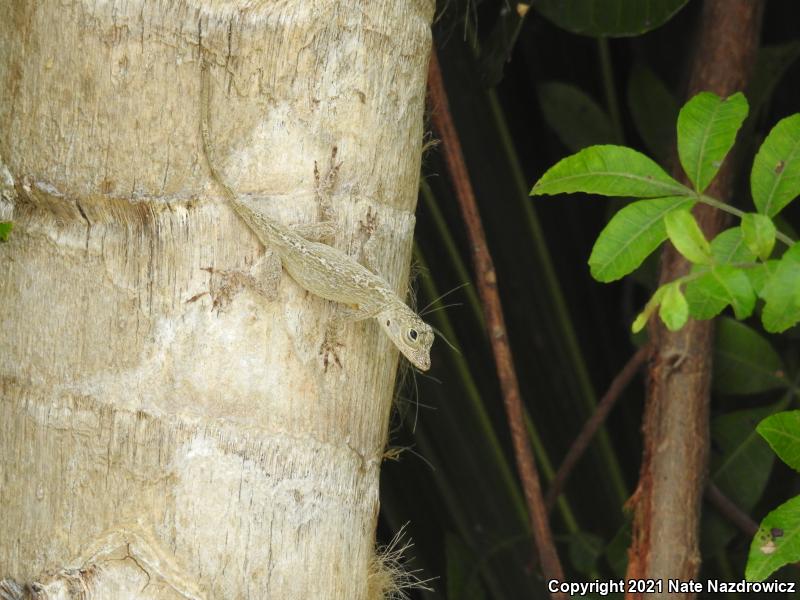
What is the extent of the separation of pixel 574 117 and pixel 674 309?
84.5 inches

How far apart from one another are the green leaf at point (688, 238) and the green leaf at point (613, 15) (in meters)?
1.67

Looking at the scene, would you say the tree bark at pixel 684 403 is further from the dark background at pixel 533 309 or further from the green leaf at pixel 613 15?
the dark background at pixel 533 309

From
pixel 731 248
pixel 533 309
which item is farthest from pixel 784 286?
pixel 533 309

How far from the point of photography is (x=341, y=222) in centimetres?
192

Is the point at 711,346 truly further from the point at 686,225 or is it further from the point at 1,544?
the point at 1,544

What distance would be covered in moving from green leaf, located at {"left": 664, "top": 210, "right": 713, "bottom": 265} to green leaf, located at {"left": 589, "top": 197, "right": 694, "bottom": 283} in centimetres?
25

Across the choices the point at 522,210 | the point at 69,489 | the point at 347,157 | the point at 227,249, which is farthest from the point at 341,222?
the point at 522,210

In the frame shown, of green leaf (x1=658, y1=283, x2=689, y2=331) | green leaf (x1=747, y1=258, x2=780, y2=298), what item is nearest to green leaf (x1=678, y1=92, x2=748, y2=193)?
green leaf (x1=747, y1=258, x2=780, y2=298)

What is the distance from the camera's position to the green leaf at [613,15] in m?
2.83

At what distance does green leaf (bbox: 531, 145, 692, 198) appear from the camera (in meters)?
1.67

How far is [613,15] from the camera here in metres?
2.86

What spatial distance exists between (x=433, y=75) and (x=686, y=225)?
A: 4.82 ft

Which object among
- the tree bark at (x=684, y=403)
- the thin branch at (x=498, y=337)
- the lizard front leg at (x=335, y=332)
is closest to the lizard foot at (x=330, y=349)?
the lizard front leg at (x=335, y=332)

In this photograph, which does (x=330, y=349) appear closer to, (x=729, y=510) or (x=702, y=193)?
(x=702, y=193)
